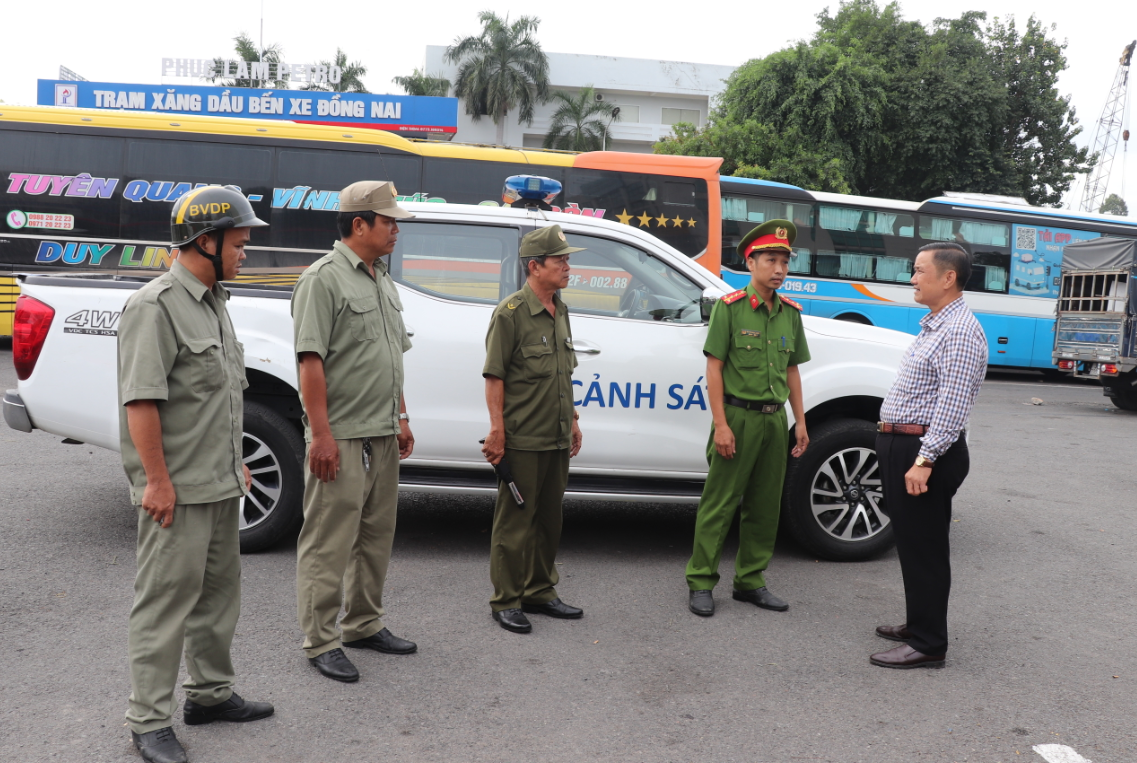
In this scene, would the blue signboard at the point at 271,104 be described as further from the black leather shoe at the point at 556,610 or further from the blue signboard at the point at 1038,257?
the black leather shoe at the point at 556,610

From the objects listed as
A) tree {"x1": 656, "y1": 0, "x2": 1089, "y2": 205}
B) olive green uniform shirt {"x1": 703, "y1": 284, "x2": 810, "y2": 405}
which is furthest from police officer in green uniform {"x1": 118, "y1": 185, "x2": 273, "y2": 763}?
tree {"x1": 656, "y1": 0, "x2": 1089, "y2": 205}

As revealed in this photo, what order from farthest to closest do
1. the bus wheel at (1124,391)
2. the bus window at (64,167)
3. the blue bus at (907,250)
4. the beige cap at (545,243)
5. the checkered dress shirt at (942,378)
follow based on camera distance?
the blue bus at (907,250) → the bus wheel at (1124,391) → the bus window at (64,167) → the beige cap at (545,243) → the checkered dress shirt at (942,378)

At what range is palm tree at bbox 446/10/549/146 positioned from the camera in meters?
47.0

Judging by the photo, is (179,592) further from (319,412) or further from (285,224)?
(285,224)

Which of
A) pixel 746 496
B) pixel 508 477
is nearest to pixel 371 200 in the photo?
pixel 508 477

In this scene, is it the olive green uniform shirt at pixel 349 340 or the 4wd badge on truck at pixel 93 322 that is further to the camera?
the 4wd badge on truck at pixel 93 322

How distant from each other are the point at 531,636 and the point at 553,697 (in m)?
0.62

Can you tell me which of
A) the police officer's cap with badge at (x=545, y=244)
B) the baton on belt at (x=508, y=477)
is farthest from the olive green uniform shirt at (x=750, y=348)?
the baton on belt at (x=508, y=477)

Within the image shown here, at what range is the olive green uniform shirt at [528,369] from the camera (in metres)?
3.98

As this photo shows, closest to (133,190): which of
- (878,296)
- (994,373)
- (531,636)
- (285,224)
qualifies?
(285,224)

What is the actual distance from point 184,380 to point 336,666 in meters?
1.30

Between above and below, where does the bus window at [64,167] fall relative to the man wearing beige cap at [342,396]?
above

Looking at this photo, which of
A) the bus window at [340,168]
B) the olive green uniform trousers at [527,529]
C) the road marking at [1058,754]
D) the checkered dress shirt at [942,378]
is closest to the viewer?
the road marking at [1058,754]

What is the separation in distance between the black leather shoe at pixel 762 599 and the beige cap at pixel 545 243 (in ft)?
6.27
